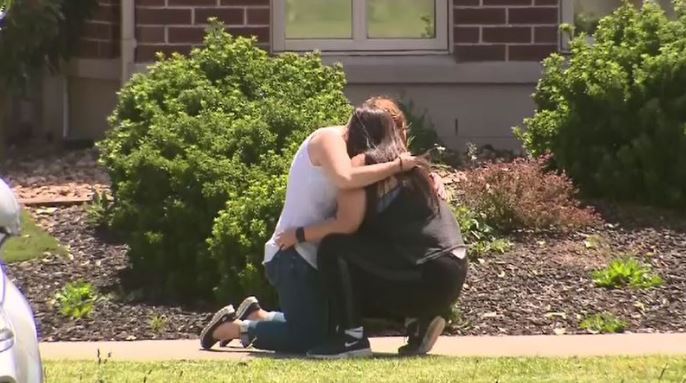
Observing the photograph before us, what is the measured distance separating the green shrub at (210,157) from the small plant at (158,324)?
1.07 ft

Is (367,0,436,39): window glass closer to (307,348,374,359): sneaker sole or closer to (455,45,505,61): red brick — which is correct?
(455,45,505,61): red brick

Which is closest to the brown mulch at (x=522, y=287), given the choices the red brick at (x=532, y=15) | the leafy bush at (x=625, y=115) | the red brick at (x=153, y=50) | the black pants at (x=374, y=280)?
the leafy bush at (x=625, y=115)

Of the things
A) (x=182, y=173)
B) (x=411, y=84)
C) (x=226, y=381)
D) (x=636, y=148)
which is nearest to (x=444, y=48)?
(x=411, y=84)

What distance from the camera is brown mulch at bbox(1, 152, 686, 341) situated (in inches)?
317

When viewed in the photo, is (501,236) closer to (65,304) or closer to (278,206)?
(278,206)

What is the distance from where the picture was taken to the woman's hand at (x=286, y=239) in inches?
278

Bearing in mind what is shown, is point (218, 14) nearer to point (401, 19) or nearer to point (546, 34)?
point (401, 19)

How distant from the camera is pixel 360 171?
6906mm

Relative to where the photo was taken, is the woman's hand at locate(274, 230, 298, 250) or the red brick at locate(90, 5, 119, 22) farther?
the red brick at locate(90, 5, 119, 22)

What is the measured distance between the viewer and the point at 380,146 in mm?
7039

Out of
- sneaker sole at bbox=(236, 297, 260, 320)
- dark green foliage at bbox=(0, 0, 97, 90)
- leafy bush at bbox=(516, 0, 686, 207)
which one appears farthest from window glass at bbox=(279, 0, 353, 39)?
sneaker sole at bbox=(236, 297, 260, 320)

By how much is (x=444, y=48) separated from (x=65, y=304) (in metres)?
5.06

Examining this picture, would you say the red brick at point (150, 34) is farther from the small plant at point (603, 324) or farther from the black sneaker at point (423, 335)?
the black sneaker at point (423, 335)

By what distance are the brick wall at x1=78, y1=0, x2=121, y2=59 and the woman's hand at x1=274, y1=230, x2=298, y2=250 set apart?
6.27 metres
